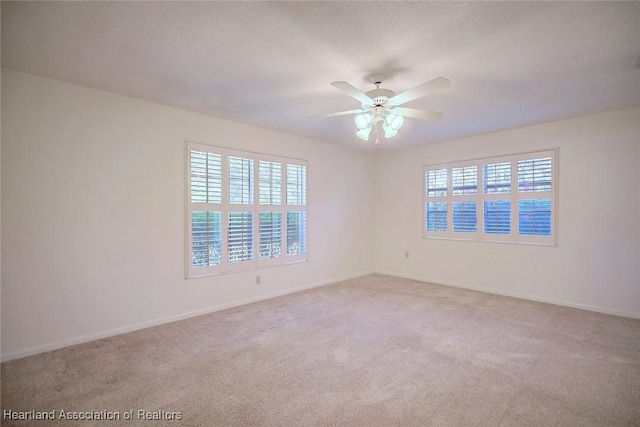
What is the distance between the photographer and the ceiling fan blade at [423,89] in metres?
2.15

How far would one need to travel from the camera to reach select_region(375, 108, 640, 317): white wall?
143 inches

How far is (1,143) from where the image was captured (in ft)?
8.41

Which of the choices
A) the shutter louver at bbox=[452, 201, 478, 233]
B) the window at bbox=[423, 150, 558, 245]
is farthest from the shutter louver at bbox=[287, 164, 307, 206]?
the shutter louver at bbox=[452, 201, 478, 233]

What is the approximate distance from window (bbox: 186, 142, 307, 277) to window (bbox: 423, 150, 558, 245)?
2.34 m

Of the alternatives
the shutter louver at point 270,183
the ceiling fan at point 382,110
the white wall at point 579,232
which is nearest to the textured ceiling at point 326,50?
the ceiling fan at point 382,110

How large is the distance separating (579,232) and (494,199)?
1101mm

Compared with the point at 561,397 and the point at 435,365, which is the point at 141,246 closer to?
the point at 435,365

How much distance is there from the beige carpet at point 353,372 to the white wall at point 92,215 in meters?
0.29

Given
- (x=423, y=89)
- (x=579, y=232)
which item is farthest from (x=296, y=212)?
(x=579, y=232)

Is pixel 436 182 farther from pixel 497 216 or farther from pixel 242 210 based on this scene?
pixel 242 210

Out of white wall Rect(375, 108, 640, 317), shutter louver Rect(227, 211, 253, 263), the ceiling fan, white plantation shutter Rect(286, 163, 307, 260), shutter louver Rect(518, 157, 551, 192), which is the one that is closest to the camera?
the ceiling fan

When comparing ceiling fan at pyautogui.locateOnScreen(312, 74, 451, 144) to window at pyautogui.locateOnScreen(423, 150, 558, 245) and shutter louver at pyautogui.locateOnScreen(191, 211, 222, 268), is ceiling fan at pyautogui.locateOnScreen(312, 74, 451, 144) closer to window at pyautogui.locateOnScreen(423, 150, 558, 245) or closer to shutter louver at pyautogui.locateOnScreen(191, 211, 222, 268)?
shutter louver at pyautogui.locateOnScreen(191, 211, 222, 268)

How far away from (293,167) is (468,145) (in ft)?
9.33

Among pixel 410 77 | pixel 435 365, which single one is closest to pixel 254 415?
pixel 435 365
